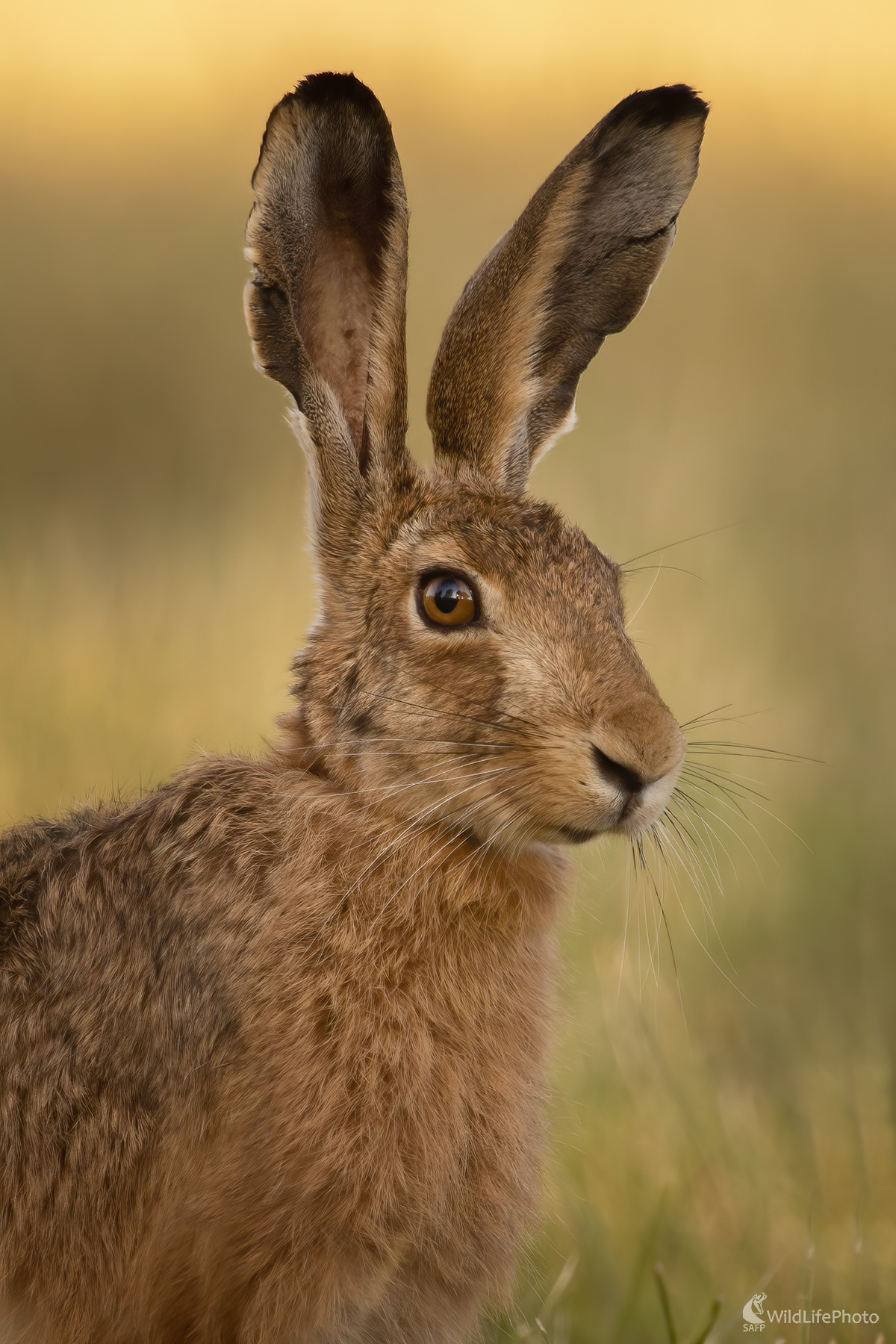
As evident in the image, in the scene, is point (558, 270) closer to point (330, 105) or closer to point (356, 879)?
point (330, 105)

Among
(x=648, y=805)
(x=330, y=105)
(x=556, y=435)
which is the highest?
(x=330, y=105)

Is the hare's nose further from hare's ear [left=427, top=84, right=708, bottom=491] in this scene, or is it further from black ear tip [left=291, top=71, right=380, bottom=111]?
black ear tip [left=291, top=71, right=380, bottom=111]

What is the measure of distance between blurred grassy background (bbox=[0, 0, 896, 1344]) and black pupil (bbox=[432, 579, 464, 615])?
0.75m

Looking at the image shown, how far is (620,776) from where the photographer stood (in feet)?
9.53

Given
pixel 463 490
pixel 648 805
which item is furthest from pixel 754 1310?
pixel 463 490

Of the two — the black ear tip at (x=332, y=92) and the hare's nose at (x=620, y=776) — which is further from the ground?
the black ear tip at (x=332, y=92)

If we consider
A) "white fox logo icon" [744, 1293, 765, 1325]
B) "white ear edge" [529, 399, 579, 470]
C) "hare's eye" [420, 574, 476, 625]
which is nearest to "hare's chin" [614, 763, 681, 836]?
"hare's eye" [420, 574, 476, 625]

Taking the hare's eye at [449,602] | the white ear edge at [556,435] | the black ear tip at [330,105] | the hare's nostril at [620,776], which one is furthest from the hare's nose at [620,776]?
the black ear tip at [330,105]

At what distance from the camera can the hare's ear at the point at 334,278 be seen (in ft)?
10.3

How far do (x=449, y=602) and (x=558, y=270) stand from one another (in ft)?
2.85

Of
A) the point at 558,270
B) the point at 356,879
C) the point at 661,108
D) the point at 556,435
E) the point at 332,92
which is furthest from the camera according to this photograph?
the point at 556,435

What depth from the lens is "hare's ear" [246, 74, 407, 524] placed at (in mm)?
3137

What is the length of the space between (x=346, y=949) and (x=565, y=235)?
5.30 ft

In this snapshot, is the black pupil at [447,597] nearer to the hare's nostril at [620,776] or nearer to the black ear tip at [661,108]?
the hare's nostril at [620,776]
